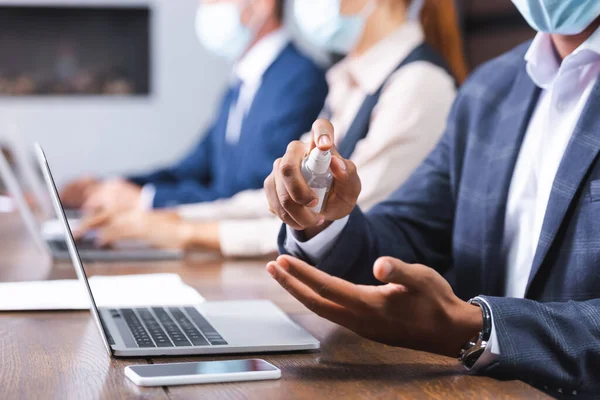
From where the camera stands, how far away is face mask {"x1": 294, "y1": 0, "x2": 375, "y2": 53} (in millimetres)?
1672

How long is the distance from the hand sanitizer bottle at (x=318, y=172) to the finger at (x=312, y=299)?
0.37ft

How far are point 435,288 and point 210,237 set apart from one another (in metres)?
0.79

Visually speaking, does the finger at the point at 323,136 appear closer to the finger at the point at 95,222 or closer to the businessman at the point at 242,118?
the finger at the point at 95,222

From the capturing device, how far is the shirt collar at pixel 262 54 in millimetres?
2346

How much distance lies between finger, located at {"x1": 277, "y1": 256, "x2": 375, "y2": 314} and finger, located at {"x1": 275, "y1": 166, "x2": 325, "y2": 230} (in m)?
0.11

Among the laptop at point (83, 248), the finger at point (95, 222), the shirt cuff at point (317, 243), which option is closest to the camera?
the shirt cuff at point (317, 243)

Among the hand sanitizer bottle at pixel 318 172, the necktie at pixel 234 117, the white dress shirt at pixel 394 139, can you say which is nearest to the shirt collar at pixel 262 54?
the necktie at pixel 234 117

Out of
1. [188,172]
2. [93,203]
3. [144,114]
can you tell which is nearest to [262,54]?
[188,172]

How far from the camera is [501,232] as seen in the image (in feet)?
3.31

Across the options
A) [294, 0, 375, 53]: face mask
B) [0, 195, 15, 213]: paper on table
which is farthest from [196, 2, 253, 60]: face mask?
[0, 195, 15, 213]: paper on table

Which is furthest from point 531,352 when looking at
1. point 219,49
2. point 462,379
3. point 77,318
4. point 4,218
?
point 219,49

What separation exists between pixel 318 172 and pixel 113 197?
4.74ft

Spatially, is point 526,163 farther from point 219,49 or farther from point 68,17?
point 68,17

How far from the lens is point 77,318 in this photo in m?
0.87
